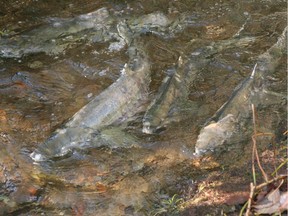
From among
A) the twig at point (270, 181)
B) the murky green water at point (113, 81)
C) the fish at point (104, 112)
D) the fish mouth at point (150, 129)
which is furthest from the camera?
the fish mouth at point (150, 129)

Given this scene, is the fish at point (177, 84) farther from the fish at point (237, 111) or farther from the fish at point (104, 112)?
the fish at point (237, 111)

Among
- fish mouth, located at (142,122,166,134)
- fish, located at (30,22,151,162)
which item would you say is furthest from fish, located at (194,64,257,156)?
fish, located at (30,22,151,162)

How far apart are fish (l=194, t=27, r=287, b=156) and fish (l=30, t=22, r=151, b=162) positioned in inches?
34.6

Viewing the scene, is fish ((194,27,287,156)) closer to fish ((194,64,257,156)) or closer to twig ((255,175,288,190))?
Result: fish ((194,64,257,156))

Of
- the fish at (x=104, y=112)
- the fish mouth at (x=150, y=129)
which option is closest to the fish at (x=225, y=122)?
the fish mouth at (x=150, y=129)

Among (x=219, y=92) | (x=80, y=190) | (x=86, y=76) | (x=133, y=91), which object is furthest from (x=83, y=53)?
(x=80, y=190)

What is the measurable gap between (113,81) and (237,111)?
1.55 metres

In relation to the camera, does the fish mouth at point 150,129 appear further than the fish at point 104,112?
Yes

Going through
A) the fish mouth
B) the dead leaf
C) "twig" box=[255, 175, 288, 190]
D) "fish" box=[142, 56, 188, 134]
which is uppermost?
"twig" box=[255, 175, 288, 190]

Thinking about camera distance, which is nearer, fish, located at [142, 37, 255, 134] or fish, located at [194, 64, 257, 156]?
fish, located at [194, 64, 257, 156]

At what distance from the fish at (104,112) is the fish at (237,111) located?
879 millimetres

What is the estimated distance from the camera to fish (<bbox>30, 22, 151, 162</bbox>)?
443cm

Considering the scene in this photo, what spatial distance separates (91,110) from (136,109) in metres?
0.51

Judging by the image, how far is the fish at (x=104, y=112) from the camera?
443cm
